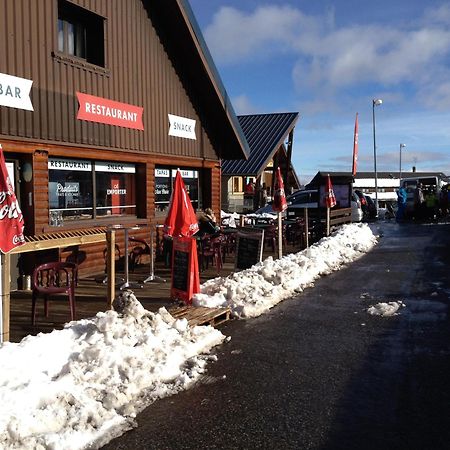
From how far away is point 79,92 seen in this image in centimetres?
1034

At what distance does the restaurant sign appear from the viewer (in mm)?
8629

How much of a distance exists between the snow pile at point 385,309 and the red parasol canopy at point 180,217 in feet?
9.53

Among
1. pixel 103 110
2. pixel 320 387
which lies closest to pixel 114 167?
pixel 103 110

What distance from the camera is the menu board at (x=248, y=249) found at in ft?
34.8

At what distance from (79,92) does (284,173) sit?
22.7 metres

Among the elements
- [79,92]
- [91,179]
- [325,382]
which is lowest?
[325,382]

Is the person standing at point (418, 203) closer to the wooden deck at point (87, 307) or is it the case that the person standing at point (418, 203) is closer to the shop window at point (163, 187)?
→ the shop window at point (163, 187)

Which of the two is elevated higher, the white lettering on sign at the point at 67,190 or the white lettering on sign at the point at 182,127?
the white lettering on sign at the point at 182,127

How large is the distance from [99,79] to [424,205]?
2533cm

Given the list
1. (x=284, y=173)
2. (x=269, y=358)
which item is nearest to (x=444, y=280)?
(x=269, y=358)

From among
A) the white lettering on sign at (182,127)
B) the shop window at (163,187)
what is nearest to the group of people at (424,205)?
A: the white lettering on sign at (182,127)

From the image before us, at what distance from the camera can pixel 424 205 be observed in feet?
105

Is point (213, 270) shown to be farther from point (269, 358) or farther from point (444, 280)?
point (269, 358)

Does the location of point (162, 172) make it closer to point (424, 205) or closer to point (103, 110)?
point (103, 110)
